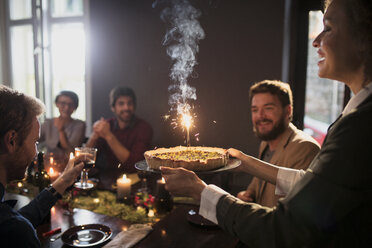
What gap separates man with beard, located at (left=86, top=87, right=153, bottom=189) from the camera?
338cm

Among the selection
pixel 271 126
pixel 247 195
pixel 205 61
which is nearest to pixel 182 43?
pixel 205 61

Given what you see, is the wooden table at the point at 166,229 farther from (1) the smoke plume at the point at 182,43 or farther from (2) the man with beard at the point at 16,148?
(1) the smoke plume at the point at 182,43

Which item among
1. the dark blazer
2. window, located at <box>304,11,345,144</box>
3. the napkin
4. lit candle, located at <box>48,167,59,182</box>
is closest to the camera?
the dark blazer

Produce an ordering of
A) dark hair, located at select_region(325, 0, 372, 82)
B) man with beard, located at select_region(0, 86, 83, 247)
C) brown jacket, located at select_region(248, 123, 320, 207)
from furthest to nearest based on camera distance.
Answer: brown jacket, located at select_region(248, 123, 320, 207), man with beard, located at select_region(0, 86, 83, 247), dark hair, located at select_region(325, 0, 372, 82)

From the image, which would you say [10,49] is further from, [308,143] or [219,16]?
[308,143]

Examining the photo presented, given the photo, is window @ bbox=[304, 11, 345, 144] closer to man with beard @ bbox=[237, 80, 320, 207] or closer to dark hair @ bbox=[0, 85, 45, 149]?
man with beard @ bbox=[237, 80, 320, 207]

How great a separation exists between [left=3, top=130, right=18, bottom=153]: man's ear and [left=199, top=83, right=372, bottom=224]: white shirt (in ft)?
2.63

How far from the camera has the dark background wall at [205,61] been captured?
3.79 metres

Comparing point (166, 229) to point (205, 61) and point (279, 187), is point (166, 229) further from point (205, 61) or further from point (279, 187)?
point (205, 61)

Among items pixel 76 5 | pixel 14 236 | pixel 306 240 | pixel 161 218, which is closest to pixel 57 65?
pixel 76 5

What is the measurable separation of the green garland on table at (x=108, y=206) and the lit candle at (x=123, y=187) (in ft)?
0.22

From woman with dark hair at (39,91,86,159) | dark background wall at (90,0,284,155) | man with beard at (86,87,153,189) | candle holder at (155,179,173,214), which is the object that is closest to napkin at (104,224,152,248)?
candle holder at (155,179,173,214)

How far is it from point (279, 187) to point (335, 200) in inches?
33.0

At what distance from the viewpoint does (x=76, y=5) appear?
529 cm
